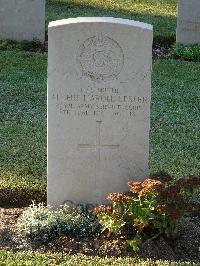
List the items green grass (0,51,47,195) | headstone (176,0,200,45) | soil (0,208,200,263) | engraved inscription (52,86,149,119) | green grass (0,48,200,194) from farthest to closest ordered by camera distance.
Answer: headstone (176,0,200,45) → green grass (0,48,200,194) → green grass (0,51,47,195) → engraved inscription (52,86,149,119) → soil (0,208,200,263)

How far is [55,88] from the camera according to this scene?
604cm

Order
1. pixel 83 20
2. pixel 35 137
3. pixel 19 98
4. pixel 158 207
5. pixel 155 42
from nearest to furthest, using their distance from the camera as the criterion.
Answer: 1. pixel 158 207
2. pixel 83 20
3. pixel 35 137
4. pixel 19 98
5. pixel 155 42

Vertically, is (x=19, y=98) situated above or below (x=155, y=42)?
below

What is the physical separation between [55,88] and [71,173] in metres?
0.76

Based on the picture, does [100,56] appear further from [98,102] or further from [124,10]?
[124,10]

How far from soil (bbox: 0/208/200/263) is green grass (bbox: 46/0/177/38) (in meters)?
9.73

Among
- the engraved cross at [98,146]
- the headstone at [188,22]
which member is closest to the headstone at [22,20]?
the headstone at [188,22]

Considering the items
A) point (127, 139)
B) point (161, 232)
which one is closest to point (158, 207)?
point (161, 232)

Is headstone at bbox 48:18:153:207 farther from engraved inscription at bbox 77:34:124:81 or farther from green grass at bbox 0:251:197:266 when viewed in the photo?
green grass at bbox 0:251:197:266

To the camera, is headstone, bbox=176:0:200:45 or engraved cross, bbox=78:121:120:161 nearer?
engraved cross, bbox=78:121:120:161

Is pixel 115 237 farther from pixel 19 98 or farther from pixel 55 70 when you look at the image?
pixel 19 98

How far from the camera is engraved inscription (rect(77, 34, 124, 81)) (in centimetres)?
597

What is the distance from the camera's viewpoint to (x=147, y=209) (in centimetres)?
564

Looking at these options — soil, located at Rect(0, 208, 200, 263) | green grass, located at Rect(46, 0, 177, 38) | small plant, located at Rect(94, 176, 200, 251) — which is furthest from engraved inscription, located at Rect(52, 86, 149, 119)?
green grass, located at Rect(46, 0, 177, 38)
